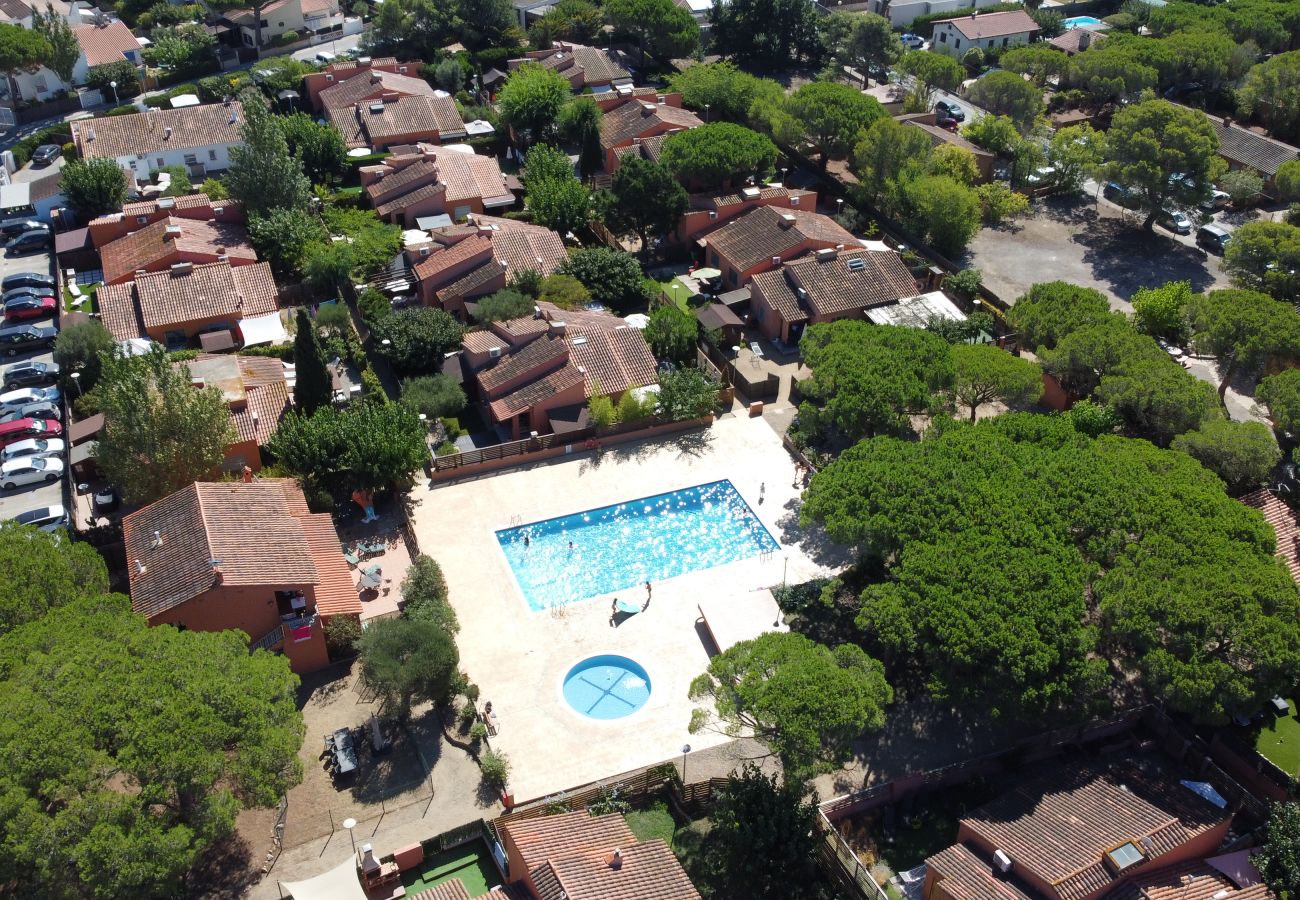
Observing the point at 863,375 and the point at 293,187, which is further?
the point at 293,187

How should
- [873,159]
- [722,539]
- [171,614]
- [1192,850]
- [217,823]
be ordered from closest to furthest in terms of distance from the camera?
[217,823]
[1192,850]
[171,614]
[722,539]
[873,159]

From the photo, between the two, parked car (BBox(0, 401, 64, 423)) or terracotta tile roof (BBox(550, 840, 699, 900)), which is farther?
parked car (BBox(0, 401, 64, 423))

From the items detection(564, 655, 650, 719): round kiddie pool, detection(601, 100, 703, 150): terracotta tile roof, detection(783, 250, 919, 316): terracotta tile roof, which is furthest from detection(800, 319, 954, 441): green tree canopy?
detection(601, 100, 703, 150): terracotta tile roof

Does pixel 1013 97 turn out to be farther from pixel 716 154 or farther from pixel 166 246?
pixel 166 246

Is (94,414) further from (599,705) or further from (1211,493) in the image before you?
(1211,493)

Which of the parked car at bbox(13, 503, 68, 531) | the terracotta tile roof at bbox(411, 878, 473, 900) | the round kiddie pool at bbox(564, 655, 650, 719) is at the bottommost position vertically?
the round kiddie pool at bbox(564, 655, 650, 719)

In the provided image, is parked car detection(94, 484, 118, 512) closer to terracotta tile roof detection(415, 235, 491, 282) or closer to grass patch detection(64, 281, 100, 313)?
grass patch detection(64, 281, 100, 313)

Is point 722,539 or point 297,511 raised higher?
point 297,511

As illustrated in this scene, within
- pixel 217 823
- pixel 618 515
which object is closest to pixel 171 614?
pixel 217 823
